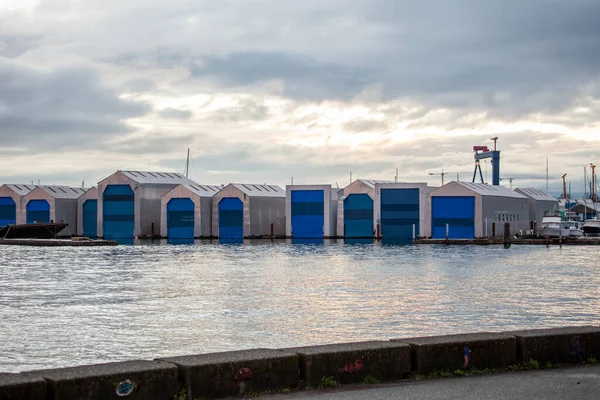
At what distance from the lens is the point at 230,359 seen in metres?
8.63

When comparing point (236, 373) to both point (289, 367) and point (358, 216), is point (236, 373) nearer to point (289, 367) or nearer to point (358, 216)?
point (289, 367)

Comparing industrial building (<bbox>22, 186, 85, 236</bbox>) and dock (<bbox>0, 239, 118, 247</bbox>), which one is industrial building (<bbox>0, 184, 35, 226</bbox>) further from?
dock (<bbox>0, 239, 118, 247</bbox>)

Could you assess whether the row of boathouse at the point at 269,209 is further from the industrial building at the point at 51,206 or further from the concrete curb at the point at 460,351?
the concrete curb at the point at 460,351

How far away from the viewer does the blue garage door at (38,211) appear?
303ft

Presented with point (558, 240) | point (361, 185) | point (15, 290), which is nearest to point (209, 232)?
point (361, 185)

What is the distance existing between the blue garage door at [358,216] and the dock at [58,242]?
22108mm

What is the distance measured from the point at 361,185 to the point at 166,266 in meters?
40.2

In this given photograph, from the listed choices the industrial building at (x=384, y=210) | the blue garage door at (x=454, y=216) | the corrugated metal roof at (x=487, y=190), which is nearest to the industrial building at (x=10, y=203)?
the industrial building at (x=384, y=210)

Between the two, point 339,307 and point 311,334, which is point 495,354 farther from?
point 339,307

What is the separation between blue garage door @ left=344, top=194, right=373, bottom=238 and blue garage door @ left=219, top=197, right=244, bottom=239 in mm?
10648

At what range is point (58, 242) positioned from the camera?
7175 cm

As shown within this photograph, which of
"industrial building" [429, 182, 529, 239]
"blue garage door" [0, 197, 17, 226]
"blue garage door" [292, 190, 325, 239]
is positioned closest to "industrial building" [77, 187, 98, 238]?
"blue garage door" [0, 197, 17, 226]

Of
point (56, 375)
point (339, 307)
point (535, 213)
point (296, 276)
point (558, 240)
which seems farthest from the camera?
point (535, 213)

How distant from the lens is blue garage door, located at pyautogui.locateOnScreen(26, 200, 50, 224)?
92375 mm
